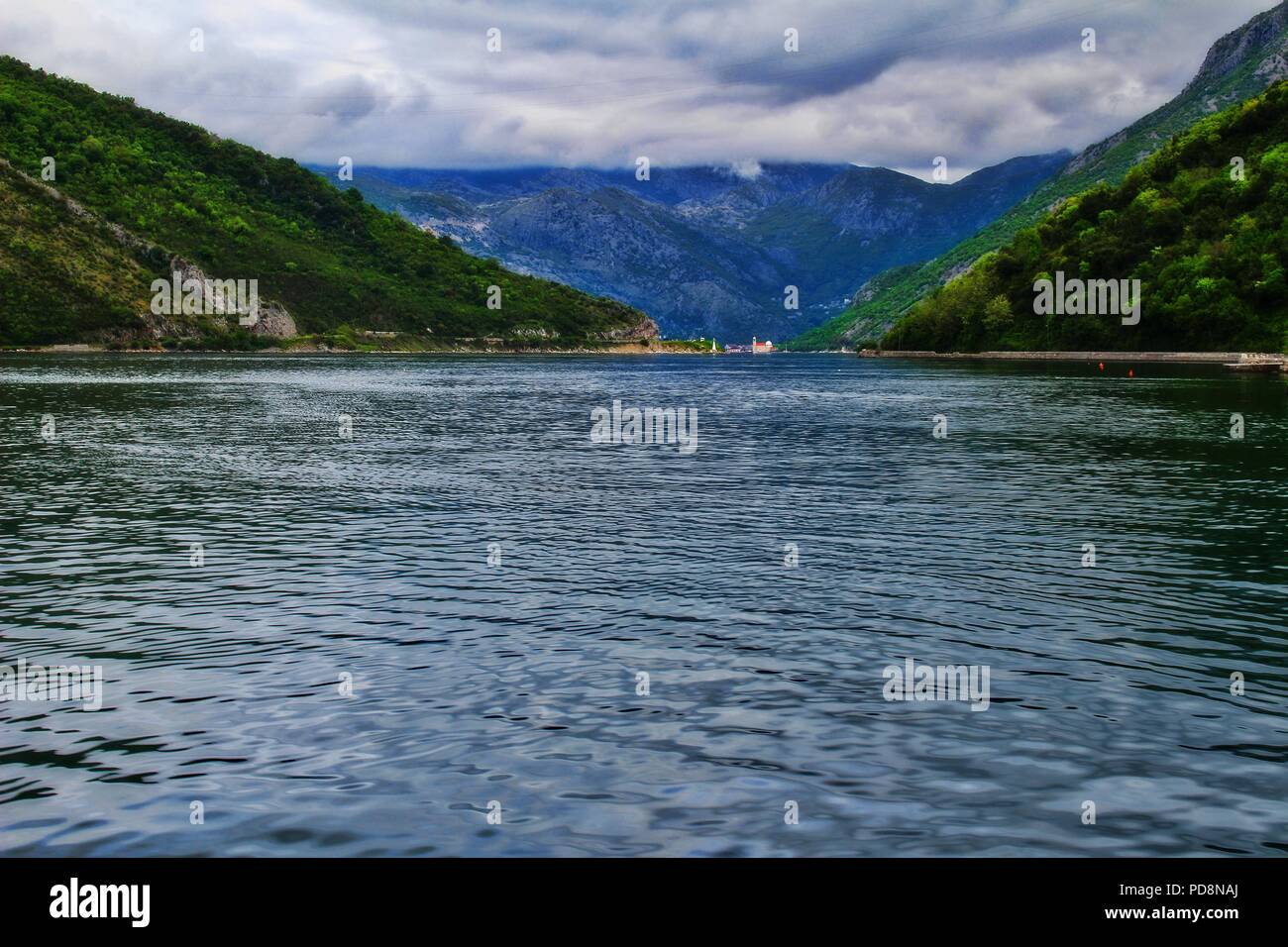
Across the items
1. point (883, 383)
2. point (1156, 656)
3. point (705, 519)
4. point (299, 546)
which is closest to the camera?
point (1156, 656)

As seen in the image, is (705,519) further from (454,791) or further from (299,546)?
(454,791)

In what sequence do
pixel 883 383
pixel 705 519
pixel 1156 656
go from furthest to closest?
1. pixel 883 383
2. pixel 705 519
3. pixel 1156 656

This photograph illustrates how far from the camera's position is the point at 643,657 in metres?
21.2
